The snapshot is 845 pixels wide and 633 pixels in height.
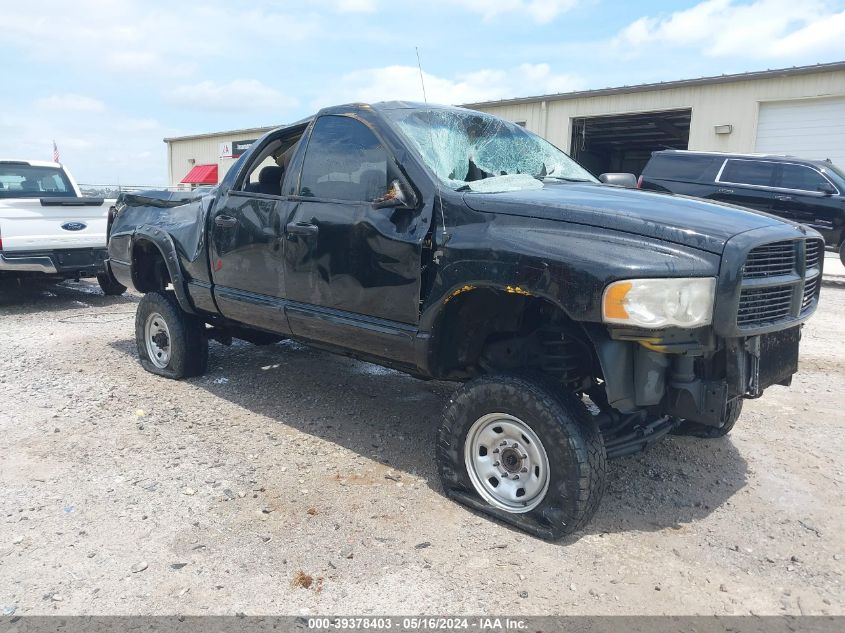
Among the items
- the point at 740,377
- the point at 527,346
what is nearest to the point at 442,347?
the point at 527,346

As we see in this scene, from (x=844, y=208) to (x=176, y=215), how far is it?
1045 cm

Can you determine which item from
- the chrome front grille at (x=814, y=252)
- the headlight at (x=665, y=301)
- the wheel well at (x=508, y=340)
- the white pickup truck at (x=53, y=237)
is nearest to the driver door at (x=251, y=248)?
the wheel well at (x=508, y=340)

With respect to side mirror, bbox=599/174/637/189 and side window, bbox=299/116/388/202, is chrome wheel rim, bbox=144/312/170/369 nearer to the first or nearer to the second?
side window, bbox=299/116/388/202

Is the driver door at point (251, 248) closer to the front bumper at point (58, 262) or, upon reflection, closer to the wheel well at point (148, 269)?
the wheel well at point (148, 269)

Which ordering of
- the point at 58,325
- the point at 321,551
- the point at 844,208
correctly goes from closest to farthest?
the point at 321,551, the point at 58,325, the point at 844,208

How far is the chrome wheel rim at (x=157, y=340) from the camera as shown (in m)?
5.45

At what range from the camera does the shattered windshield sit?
3553 millimetres

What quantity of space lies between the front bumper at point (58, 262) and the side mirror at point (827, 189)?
1089 centimetres

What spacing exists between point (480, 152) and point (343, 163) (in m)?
0.81

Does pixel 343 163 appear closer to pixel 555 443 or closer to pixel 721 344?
pixel 555 443

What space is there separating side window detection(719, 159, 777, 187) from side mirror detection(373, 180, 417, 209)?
31.4 ft

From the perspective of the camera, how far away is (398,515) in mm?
3246

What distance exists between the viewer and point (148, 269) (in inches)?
224

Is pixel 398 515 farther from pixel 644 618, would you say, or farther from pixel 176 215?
pixel 176 215
